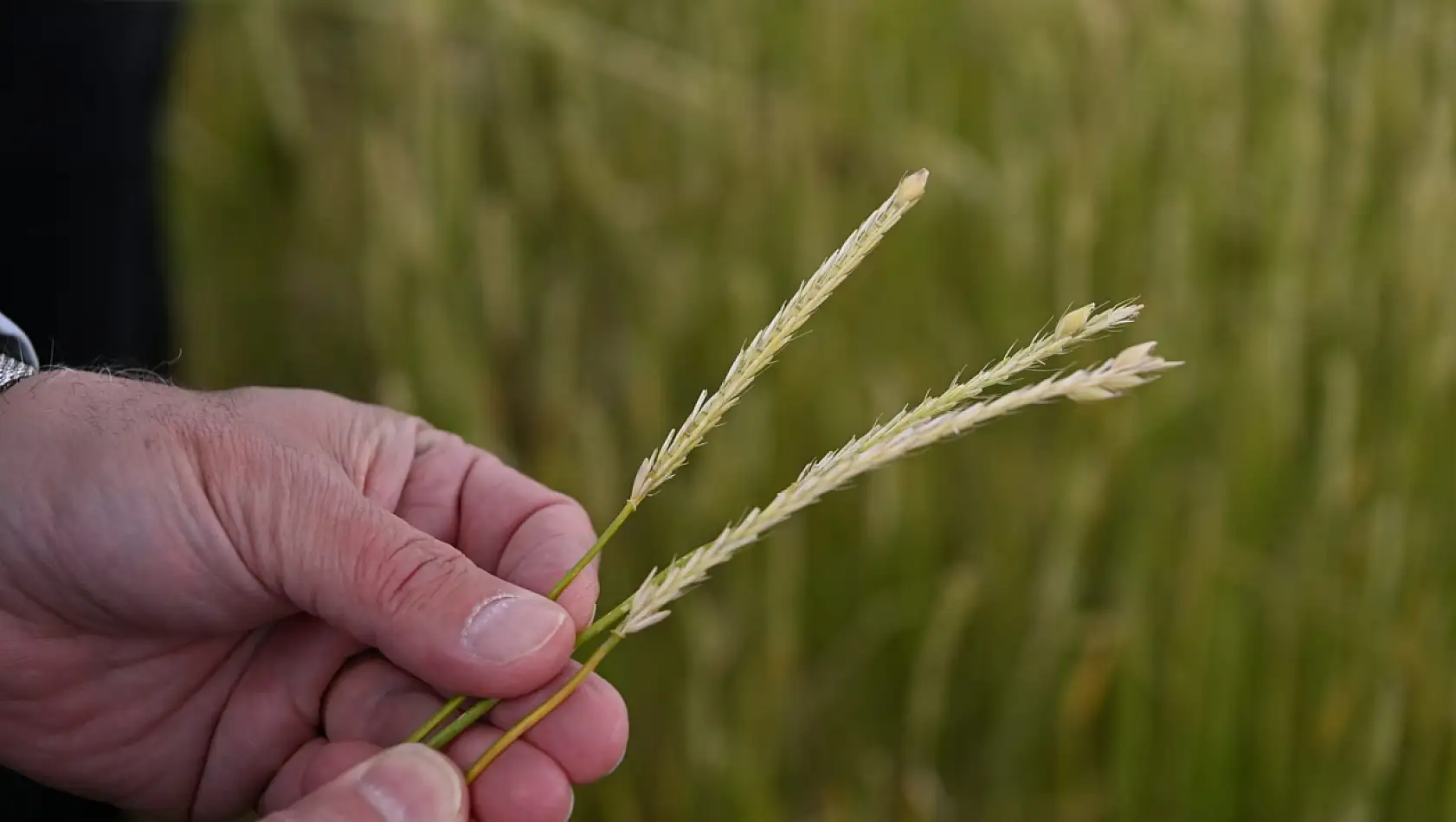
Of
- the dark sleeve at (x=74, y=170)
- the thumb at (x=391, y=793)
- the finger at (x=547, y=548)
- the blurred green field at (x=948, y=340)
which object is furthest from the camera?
the dark sleeve at (x=74, y=170)

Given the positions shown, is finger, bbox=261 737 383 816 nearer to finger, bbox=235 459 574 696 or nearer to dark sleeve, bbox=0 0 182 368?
finger, bbox=235 459 574 696

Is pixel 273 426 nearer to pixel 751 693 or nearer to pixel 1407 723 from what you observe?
pixel 751 693

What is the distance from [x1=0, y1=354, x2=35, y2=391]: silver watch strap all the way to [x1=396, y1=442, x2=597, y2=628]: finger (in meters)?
0.18

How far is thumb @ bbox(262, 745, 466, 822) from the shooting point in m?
0.46

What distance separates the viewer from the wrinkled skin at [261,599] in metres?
0.51

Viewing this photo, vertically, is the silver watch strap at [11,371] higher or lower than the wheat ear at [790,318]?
lower

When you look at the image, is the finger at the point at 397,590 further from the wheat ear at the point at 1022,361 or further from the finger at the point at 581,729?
the wheat ear at the point at 1022,361

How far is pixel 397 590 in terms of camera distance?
0.50 meters

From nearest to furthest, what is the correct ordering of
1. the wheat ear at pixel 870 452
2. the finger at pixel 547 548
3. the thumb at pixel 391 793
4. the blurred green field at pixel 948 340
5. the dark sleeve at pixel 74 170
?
the wheat ear at pixel 870 452 < the thumb at pixel 391 793 < the finger at pixel 547 548 < the blurred green field at pixel 948 340 < the dark sleeve at pixel 74 170

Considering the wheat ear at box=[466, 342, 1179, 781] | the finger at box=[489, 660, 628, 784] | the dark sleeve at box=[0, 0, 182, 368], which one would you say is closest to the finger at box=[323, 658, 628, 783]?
the finger at box=[489, 660, 628, 784]

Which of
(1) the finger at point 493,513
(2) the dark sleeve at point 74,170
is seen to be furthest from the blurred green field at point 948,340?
(1) the finger at point 493,513

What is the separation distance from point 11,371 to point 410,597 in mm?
244

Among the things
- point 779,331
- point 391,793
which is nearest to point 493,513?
point 391,793

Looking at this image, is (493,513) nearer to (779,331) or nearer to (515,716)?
(515,716)
